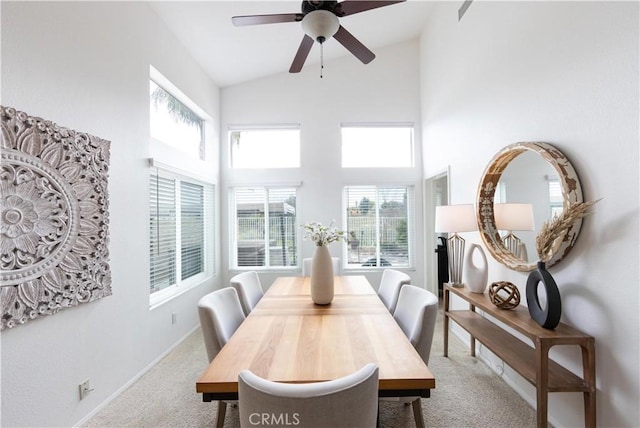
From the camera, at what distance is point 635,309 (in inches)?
55.5

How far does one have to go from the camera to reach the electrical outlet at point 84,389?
200cm

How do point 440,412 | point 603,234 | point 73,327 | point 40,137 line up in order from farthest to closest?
point 440,412
point 73,327
point 40,137
point 603,234

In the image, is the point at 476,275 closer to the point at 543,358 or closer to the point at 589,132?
the point at 543,358

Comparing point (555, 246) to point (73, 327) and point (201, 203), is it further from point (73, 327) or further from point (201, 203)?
point (201, 203)

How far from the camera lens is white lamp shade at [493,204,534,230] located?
219 cm

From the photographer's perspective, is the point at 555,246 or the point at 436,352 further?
the point at 436,352

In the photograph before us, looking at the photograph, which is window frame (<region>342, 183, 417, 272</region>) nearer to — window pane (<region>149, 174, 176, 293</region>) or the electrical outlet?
window pane (<region>149, 174, 176, 293</region>)

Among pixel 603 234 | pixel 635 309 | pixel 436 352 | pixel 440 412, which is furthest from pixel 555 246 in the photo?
pixel 436 352

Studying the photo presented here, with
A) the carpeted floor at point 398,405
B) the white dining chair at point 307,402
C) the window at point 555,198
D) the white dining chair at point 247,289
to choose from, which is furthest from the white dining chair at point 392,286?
the white dining chair at point 307,402

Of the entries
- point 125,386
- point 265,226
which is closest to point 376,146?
point 265,226

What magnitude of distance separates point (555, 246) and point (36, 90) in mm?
3229

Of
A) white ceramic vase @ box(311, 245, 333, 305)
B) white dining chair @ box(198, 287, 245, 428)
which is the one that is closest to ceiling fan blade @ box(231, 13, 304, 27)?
white ceramic vase @ box(311, 245, 333, 305)

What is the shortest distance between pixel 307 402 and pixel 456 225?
225cm

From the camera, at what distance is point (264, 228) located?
469 centimetres
